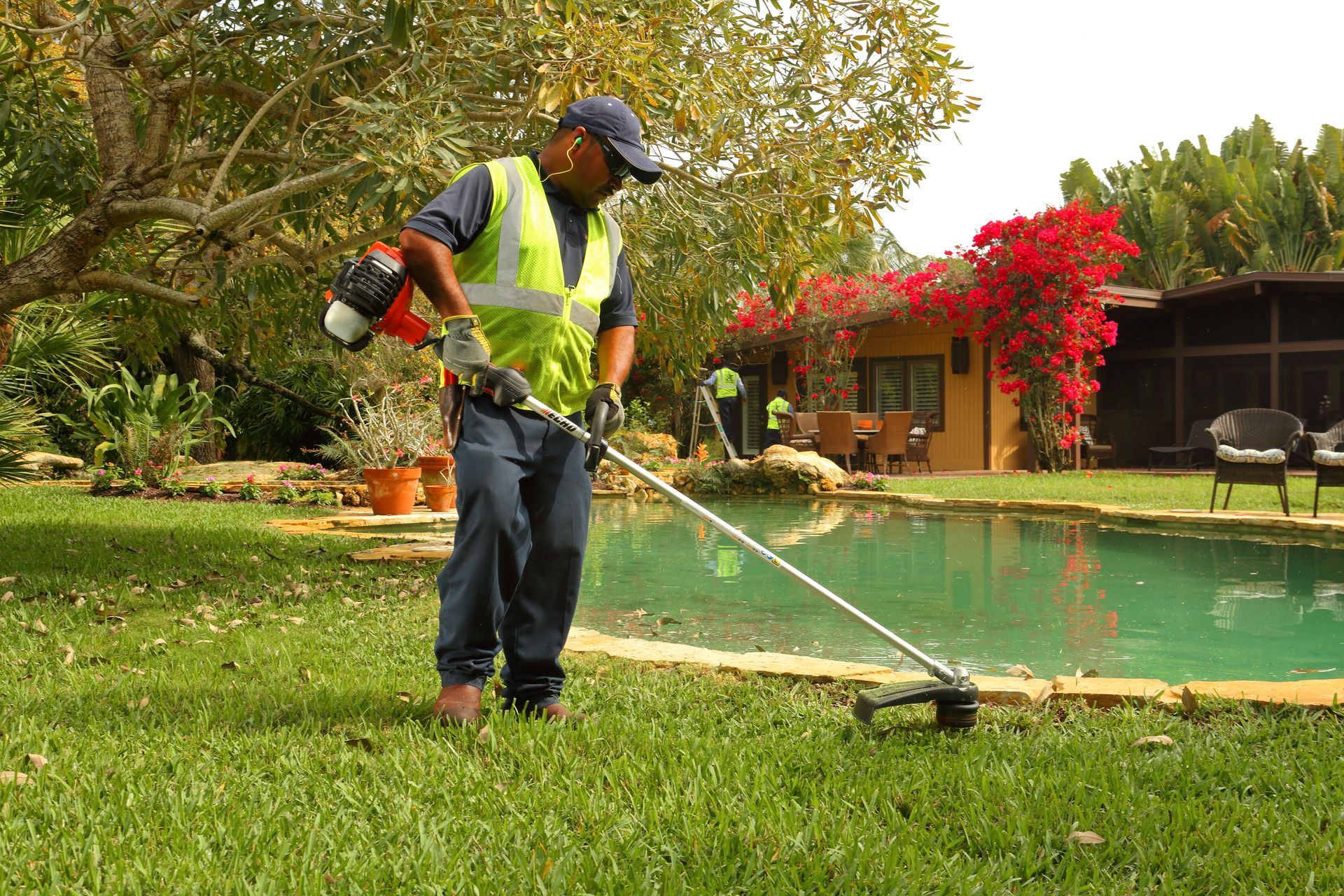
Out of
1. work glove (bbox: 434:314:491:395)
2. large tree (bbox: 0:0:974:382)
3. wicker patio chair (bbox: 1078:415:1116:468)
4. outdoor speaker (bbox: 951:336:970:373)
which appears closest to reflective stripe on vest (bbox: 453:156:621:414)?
work glove (bbox: 434:314:491:395)

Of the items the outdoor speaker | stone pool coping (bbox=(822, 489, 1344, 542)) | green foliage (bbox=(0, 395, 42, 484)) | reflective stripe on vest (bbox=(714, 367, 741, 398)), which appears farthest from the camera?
the outdoor speaker

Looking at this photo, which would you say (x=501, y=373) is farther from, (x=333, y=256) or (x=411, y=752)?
(x=333, y=256)

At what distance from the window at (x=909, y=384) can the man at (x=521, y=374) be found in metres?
17.7

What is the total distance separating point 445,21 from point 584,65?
30.5 inches

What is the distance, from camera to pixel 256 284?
7461 mm

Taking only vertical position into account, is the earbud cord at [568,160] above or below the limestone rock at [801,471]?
above

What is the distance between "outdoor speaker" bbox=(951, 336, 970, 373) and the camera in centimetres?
1994

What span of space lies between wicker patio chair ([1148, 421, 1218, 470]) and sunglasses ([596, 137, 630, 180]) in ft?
57.1

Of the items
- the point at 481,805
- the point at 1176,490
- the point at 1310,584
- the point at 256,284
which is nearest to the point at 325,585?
the point at 256,284

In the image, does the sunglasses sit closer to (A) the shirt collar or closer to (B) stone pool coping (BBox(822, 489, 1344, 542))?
(A) the shirt collar

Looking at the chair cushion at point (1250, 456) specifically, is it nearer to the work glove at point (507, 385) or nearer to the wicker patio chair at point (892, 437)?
the wicker patio chair at point (892, 437)

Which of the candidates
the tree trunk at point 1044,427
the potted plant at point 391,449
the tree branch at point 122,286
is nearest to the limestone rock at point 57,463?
the potted plant at point 391,449

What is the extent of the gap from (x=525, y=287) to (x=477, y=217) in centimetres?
23

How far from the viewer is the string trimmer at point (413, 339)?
2.97 metres
